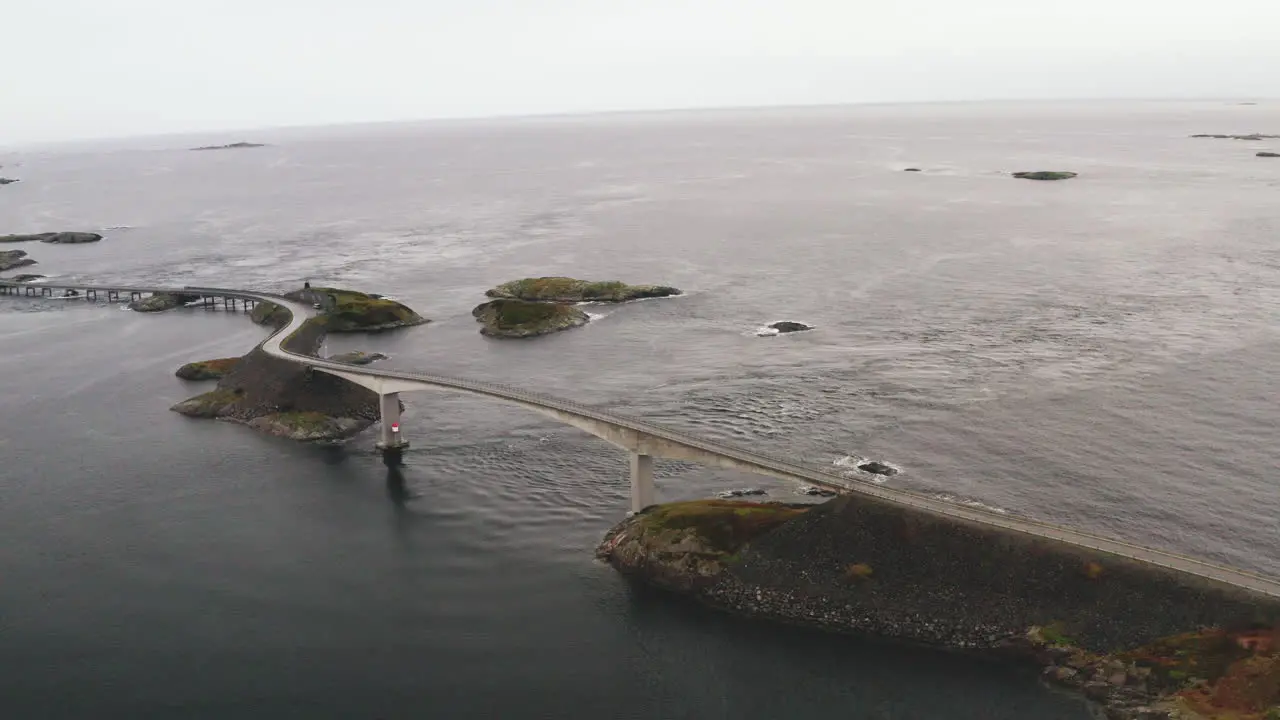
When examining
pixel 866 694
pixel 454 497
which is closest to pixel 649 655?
pixel 866 694

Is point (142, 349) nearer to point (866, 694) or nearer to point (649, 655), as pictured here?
point (649, 655)

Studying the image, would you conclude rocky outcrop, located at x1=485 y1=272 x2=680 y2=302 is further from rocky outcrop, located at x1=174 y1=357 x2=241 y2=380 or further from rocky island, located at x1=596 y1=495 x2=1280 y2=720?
rocky island, located at x1=596 y1=495 x2=1280 y2=720

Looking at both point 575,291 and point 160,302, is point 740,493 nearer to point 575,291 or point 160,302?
point 575,291

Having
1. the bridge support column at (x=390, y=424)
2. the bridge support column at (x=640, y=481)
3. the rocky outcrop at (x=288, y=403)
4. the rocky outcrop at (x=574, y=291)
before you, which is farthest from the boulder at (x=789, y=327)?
the bridge support column at (x=640, y=481)

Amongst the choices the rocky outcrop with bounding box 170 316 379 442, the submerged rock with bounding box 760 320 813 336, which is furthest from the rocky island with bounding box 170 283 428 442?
the submerged rock with bounding box 760 320 813 336

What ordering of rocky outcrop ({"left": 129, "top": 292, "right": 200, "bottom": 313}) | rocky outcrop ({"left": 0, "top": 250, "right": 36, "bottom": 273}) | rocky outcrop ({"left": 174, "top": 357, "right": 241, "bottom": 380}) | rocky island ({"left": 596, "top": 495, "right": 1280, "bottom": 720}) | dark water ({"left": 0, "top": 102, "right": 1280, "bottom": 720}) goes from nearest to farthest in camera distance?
rocky island ({"left": 596, "top": 495, "right": 1280, "bottom": 720}) < dark water ({"left": 0, "top": 102, "right": 1280, "bottom": 720}) < rocky outcrop ({"left": 174, "top": 357, "right": 241, "bottom": 380}) < rocky outcrop ({"left": 129, "top": 292, "right": 200, "bottom": 313}) < rocky outcrop ({"left": 0, "top": 250, "right": 36, "bottom": 273})
